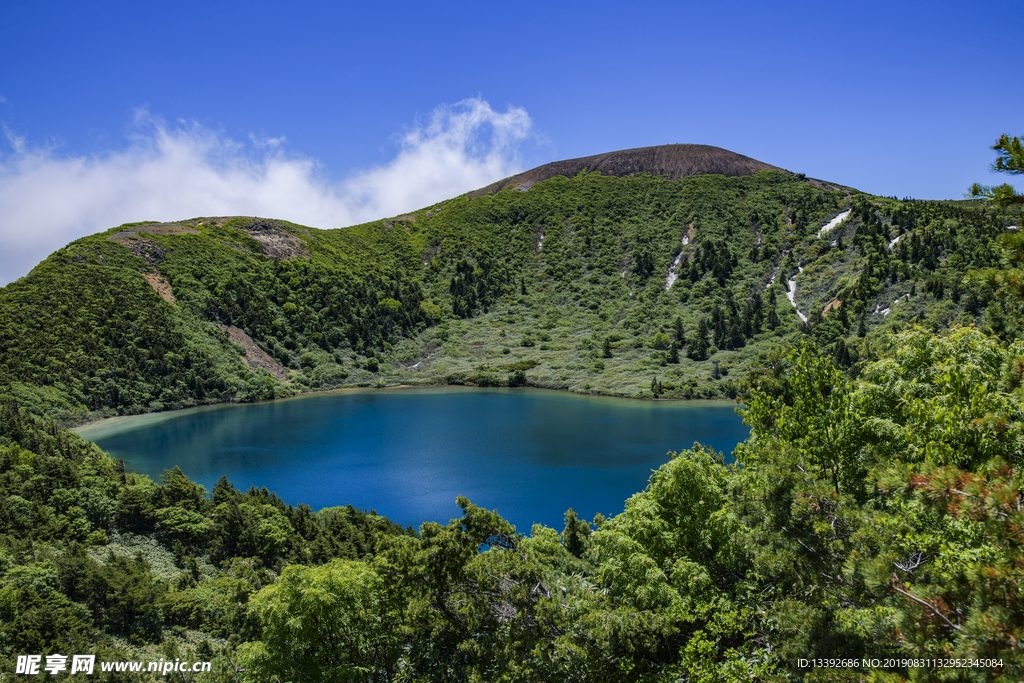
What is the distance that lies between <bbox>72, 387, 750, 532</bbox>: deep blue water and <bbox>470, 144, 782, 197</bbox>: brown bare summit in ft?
298

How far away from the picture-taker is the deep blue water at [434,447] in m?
38.5

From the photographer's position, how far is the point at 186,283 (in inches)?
3406

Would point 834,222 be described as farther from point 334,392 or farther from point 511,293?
point 334,392

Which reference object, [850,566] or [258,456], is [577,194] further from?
[850,566]

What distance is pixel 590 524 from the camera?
102ft

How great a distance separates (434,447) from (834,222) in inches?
3907

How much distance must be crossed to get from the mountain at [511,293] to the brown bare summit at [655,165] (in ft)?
4.36

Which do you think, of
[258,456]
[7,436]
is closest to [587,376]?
[258,456]

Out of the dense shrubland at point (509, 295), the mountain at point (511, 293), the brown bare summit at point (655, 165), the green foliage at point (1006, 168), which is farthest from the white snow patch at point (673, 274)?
the green foliage at point (1006, 168)

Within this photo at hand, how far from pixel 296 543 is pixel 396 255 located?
104 m

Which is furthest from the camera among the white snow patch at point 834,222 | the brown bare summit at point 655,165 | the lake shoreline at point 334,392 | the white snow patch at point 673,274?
the brown bare summit at point 655,165

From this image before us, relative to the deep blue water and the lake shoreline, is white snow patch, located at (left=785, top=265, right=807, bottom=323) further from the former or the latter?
the deep blue water

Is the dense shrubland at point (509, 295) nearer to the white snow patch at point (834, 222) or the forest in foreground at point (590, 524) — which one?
the forest in foreground at point (590, 524)

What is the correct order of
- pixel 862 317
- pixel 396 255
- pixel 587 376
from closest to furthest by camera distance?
pixel 862 317
pixel 587 376
pixel 396 255
